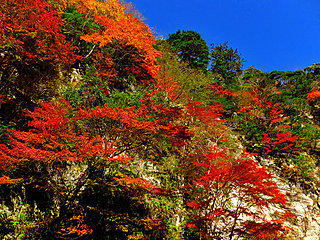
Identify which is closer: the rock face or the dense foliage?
the dense foliage

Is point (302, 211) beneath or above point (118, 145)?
above

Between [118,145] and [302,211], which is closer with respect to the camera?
[118,145]

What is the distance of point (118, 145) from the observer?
6816mm

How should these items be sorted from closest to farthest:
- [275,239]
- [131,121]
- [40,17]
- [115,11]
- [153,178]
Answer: [131,121] < [40,17] < [275,239] < [153,178] < [115,11]

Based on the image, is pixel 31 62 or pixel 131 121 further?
pixel 31 62

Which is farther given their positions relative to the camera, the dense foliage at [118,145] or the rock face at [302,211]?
the rock face at [302,211]

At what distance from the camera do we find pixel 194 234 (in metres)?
7.78

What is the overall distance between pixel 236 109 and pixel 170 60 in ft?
26.7

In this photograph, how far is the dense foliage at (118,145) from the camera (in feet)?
19.4

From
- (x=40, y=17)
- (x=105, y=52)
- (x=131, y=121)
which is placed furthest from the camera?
(x=105, y=52)

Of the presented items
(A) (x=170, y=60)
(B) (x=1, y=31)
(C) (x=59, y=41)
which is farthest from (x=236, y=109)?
(B) (x=1, y=31)

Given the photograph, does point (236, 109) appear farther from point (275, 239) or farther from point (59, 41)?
point (59, 41)

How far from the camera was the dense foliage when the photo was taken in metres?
5.91

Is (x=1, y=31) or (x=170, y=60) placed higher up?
(x=170, y=60)
